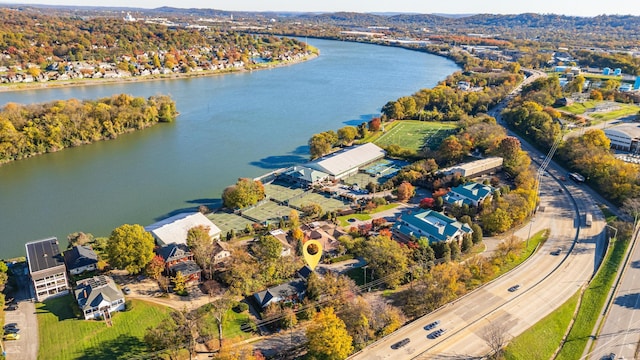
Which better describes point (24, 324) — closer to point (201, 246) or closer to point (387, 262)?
point (201, 246)

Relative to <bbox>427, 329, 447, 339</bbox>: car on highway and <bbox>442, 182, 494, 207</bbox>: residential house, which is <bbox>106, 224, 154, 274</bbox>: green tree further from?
<bbox>442, 182, 494, 207</bbox>: residential house

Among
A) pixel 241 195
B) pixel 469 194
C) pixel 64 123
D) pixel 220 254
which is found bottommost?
pixel 220 254

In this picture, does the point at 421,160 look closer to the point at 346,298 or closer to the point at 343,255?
the point at 343,255

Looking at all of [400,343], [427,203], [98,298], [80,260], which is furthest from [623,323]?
[80,260]

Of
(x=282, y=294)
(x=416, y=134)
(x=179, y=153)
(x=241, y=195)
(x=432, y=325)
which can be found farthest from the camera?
(x=416, y=134)

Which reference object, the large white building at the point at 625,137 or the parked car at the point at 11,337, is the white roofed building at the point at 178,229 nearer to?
the parked car at the point at 11,337

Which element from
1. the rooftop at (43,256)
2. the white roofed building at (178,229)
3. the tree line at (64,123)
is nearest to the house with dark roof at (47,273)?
the rooftop at (43,256)
